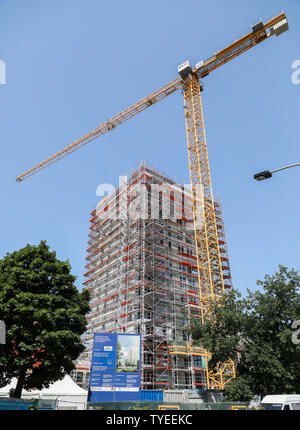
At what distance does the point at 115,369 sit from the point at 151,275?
1015 inches

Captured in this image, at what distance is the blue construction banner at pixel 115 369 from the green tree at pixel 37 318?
2.80 m

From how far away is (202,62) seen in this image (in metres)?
51.0

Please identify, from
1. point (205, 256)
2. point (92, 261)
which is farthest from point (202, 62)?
point (92, 261)

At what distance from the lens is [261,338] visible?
82.4 feet

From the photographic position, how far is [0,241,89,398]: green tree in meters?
21.8

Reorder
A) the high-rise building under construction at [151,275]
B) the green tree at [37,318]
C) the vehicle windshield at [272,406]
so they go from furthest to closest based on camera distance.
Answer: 1. the high-rise building under construction at [151,275]
2. the green tree at [37,318]
3. the vehicle windshield at [272,406]

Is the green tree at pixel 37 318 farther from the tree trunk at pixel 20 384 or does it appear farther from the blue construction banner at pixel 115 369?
the blue construction banner at pixel 115 369

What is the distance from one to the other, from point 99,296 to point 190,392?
88.6 feet

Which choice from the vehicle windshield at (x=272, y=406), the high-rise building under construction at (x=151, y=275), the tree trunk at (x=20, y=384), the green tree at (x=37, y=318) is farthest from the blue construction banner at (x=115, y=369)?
the high-rise building under construction at (x=151, y=275)

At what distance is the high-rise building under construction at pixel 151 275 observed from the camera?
138ft

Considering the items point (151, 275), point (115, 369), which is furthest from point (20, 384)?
point (151, 275)

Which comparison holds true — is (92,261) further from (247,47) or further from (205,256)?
(247,47)

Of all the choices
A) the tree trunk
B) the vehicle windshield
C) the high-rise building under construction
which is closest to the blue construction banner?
the tree trunk

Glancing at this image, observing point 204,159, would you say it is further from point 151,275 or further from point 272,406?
point 272,406
